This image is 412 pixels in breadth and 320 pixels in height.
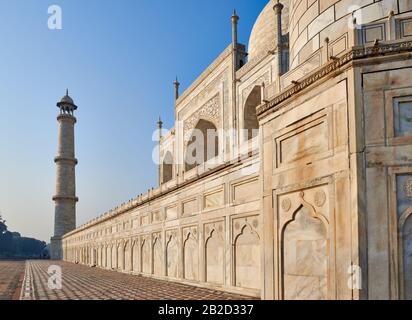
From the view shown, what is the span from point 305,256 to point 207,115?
12.4m

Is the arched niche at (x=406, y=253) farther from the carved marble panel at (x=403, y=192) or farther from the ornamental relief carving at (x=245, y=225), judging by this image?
the ornamental relief carving at (x=245, y=225)

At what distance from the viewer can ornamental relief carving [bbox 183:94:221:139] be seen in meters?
15.9

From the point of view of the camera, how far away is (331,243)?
13.6ft

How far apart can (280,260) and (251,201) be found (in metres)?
2.47

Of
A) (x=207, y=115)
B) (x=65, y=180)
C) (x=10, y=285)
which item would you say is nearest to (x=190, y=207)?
(x=10, y=285)

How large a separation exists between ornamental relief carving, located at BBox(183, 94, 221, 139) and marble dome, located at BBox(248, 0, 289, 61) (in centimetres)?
219

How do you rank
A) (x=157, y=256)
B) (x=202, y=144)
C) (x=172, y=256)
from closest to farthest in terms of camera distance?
(x=172, y=256) < (x=157, y=256) < (x=202, y=144)

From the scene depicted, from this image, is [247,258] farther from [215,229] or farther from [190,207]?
[190,207]

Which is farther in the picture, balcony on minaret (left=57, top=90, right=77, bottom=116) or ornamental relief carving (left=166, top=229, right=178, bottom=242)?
balcony on minaret (left=57, top=90, right=77, bottom=116)

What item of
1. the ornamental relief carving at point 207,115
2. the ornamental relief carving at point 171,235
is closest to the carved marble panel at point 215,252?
the ornamental relief carving at point 171,235

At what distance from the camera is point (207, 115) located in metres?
16.6

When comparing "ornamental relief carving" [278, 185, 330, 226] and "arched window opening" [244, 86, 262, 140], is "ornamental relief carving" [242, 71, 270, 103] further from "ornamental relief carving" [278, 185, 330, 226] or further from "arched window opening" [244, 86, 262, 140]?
"ornamental relief carving" [278, 185, 330, 226]

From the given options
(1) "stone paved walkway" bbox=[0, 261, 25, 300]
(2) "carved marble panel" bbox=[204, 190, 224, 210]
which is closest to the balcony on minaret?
(1) "stone paved walkway" bbox=[0, 261, 25, 300]

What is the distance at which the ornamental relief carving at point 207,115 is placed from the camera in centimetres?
1590
